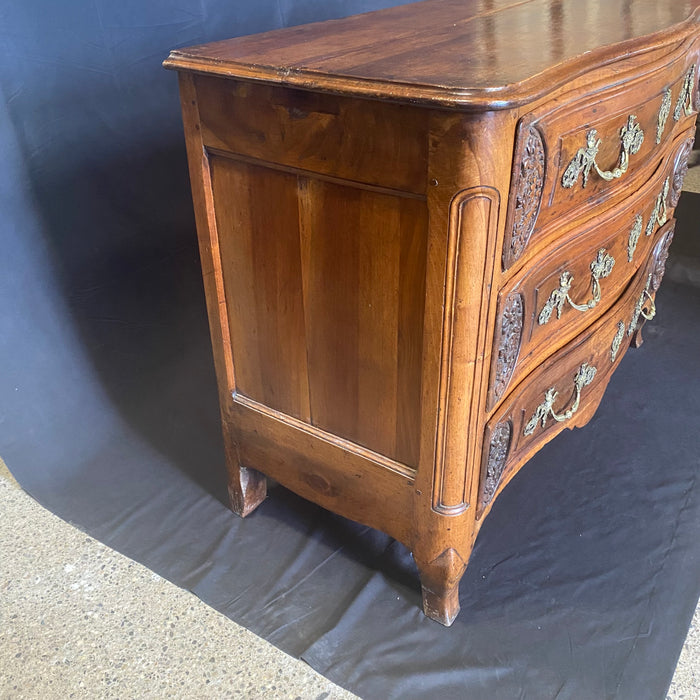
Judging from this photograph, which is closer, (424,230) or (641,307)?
(424,230)

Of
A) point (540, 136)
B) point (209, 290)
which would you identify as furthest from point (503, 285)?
point (209, 290)

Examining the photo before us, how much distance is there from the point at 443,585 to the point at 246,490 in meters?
0.48

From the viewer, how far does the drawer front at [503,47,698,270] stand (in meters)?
0.95

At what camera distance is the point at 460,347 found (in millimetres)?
1009

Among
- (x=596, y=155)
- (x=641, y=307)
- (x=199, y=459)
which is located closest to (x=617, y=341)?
(x=641, y=307)

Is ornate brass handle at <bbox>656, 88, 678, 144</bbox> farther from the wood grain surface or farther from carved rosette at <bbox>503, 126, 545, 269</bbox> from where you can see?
carved rosette at <bbox>503, 126, 545, 269</bbox>

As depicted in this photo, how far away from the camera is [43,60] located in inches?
56.9

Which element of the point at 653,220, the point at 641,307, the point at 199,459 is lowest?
the point at 199,459

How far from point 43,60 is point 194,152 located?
0.54 metres

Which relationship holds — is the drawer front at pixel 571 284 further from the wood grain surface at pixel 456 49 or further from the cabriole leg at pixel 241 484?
the cabriole leg at pixel 241 484

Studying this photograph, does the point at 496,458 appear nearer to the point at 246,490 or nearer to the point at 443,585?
the point at 443,585

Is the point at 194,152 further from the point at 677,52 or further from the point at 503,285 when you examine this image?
the point at 677,52

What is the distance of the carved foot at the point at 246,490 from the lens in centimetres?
150

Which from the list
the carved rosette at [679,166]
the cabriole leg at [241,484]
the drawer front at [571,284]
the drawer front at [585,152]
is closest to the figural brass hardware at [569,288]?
the drawer front at [571,284]
